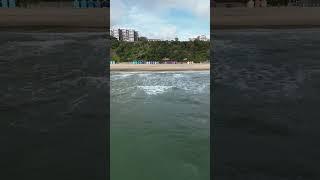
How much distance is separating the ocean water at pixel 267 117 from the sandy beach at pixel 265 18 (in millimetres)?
12780

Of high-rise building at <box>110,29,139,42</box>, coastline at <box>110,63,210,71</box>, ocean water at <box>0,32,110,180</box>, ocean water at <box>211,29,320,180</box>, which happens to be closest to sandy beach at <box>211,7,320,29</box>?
coastline at <box>110,63,210,71</box>

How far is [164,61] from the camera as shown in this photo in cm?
3584

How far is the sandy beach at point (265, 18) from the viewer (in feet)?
103

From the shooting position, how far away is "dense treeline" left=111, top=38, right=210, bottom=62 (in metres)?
36.6

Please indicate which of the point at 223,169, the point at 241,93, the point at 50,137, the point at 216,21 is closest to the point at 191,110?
the point at 241,93

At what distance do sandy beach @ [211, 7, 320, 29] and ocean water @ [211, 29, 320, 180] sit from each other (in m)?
12.8

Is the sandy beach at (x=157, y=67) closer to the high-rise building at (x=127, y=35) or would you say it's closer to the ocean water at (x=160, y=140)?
the high-rise building at (x=127, y=35)

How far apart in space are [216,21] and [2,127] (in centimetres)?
2876

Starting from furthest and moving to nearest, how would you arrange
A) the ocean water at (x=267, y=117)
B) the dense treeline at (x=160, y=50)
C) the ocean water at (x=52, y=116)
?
the dense treeline at (x=160, y=50) < the ocean water at (x=52, y=116) < the ocean water at (x=267, y=117)

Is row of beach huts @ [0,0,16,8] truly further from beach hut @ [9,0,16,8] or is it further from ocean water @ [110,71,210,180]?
ocean water @ [110,71,210,180]

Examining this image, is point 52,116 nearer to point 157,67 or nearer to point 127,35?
point 157,67

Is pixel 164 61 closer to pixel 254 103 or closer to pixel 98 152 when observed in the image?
pixel 254 103

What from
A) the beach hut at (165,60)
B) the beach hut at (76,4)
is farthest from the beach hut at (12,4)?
the beach hut at (165,60)

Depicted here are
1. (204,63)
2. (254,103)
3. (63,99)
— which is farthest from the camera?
(204,63)
